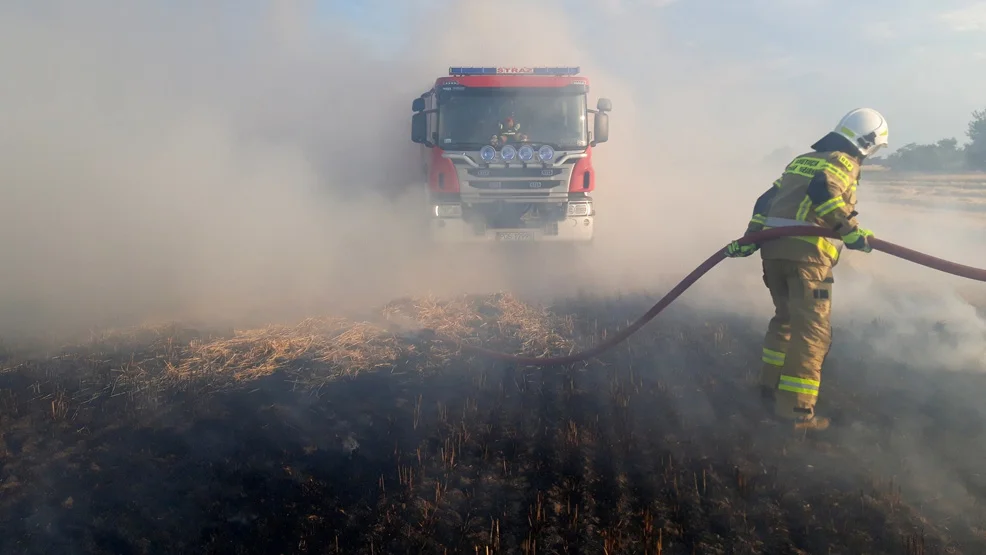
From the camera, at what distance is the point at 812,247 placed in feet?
14.3

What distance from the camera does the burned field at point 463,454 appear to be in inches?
132

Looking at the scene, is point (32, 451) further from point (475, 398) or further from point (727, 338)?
point (727, 338)

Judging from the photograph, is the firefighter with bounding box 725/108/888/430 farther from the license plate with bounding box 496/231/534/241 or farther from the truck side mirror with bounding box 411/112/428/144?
the truck side mirror with bounding box 411/112/428/144

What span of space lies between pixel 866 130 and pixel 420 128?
6709 millimetres

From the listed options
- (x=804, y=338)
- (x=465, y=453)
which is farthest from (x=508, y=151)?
(x=465, y=453)

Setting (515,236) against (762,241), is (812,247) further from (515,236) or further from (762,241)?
(515,236)

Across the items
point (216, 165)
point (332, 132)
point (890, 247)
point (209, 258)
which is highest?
point (332, 132)

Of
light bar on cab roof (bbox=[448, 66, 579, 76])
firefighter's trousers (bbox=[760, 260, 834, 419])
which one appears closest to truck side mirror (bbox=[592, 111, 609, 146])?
light bar on cab roof (bbox=[448, 66, 579, 76])

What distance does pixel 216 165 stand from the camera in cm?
1188

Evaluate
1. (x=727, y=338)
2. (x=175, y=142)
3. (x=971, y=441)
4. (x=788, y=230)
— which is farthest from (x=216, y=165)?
(x=971, y=441)

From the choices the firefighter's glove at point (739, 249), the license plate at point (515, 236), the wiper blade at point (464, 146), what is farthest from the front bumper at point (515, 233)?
the firefighter's glove at point (739, 249)

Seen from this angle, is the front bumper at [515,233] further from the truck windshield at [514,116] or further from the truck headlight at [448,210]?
the truck windshield at [514,116]

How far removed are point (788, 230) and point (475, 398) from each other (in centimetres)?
269

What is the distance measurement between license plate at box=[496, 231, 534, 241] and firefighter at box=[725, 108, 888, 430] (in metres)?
5.39
